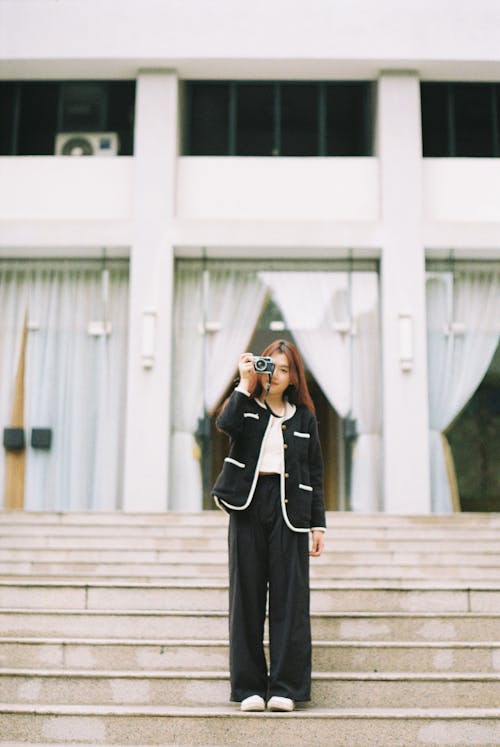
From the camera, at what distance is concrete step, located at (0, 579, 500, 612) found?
17.9ft

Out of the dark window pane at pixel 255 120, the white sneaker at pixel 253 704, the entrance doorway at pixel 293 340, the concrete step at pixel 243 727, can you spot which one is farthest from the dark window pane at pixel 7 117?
the white sneaker at pixel 253 704

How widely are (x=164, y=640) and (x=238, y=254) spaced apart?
6306mm

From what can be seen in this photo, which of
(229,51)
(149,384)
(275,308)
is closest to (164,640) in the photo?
(149,384)

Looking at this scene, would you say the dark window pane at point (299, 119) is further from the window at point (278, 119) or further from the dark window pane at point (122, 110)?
the dark window pane at point (122, 110)

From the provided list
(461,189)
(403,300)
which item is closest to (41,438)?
(403,300)

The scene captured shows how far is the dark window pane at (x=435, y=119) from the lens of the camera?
36.2ft

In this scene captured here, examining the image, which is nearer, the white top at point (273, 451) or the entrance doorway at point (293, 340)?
the white top at point (273, 451)

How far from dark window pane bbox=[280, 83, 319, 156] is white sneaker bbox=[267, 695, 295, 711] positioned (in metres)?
7.59

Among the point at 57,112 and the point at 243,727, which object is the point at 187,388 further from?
the point at 243,727

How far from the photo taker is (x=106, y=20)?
34.8ft

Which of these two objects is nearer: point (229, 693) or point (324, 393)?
point (229, 693)

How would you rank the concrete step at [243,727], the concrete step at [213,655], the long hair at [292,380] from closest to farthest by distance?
the concrete step at [243,727] < the long hair at [292,380] < the concrete step at [213,655]

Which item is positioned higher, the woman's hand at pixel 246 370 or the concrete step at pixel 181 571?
the woman's hand at pixel 246 370

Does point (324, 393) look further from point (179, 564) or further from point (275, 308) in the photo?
point (179, 564)
